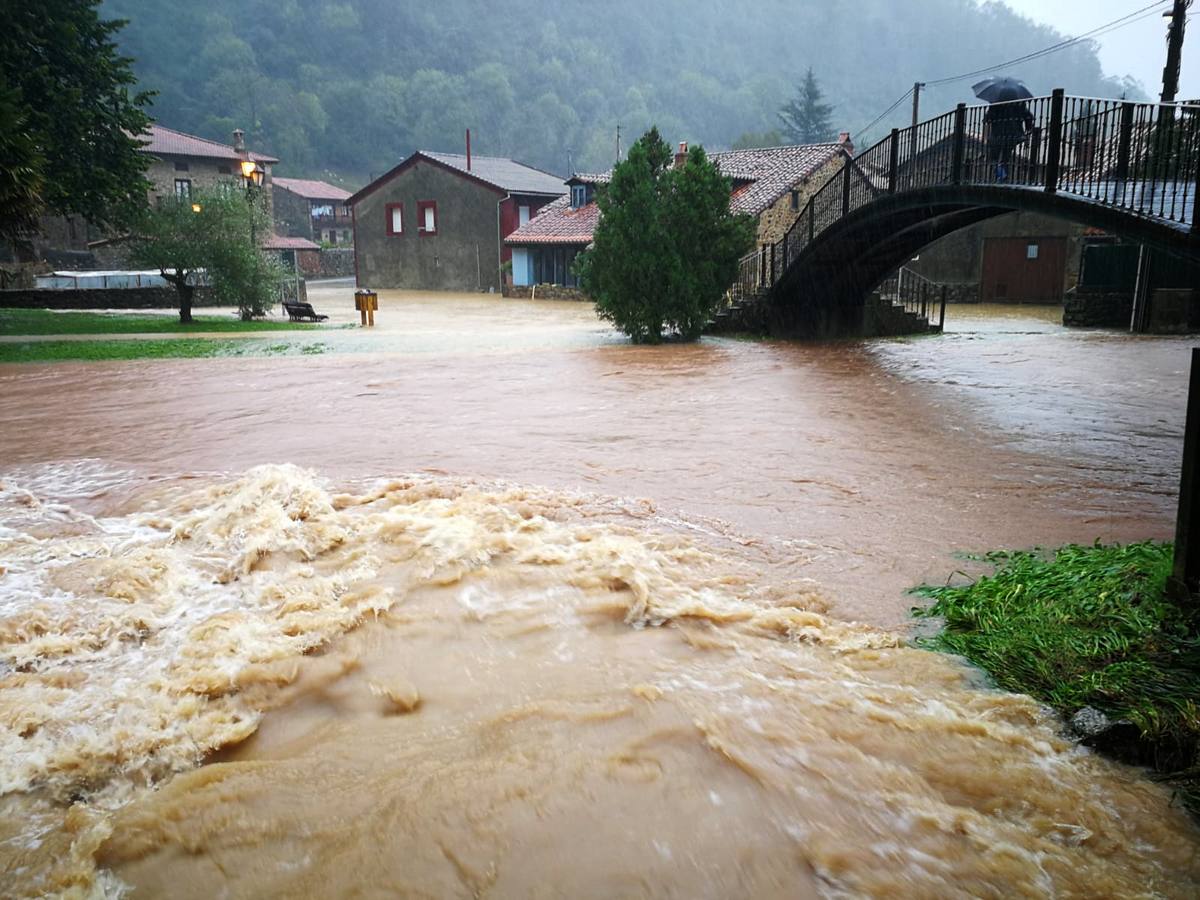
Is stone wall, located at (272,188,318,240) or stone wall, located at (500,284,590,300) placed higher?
stone wall, located at (272,188,318,240)

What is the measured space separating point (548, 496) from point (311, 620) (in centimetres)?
287

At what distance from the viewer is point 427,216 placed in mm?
49625

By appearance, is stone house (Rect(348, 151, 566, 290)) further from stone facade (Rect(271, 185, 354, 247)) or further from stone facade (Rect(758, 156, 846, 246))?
stone facade (Rect(271, 185, 354, 247))

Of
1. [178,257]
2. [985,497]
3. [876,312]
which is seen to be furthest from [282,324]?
[985,497]

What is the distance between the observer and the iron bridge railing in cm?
1062

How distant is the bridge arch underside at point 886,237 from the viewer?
10.6 meters

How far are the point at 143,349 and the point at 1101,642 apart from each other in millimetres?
19413

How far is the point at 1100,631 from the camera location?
481 centimetres

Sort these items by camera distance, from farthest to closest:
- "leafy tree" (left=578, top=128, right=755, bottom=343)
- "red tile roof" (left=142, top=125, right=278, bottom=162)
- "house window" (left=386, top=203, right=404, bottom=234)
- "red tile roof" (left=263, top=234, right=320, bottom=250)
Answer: "red tile roof" (left=263, top=234, right=320, bottom=250) → "house window" (left=386, top=203, right=404, bottom=234) → "red tile roof" (left=142, top=125, right=278, bottom=162) → "leafy tree" (left=578, top=128, right=755, bottom=343)

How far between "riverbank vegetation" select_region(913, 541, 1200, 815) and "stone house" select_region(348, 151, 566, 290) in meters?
42.6

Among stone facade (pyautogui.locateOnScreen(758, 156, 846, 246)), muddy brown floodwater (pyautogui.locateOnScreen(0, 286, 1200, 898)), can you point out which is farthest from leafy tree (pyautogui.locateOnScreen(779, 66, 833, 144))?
muddy brown floodwater (pyautogui.locateOnScreen(0, 286, 1200, 898))

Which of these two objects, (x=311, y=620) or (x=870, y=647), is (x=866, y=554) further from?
(x=311, y=620)

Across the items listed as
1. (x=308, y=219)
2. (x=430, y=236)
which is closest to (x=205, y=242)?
(x=430, y=236)

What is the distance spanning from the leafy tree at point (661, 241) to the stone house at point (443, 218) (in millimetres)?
26791
